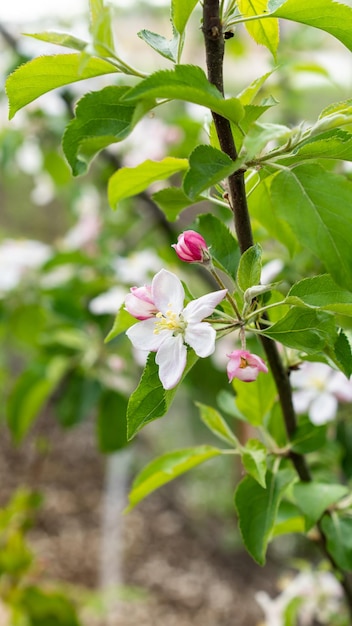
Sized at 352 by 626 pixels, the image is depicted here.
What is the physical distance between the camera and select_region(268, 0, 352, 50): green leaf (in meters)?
0.33

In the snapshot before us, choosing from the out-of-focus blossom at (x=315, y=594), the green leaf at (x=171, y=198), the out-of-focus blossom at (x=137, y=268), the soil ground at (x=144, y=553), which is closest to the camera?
the green leaf at (x=171, y=198)

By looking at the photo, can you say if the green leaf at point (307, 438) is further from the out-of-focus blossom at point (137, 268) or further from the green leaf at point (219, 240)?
the out-of-focus blossom at point (137, 268)

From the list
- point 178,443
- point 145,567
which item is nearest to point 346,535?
point 145,567

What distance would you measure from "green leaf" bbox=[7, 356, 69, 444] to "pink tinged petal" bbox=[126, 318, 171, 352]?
0.63 metres

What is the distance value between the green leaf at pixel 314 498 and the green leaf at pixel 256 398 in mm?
53

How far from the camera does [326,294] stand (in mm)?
336

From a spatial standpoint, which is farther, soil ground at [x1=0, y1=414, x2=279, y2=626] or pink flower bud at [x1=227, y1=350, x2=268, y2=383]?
soil ground at [x1=0, y1=414, x2=279, y2=626]

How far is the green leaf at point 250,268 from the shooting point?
0.34 m

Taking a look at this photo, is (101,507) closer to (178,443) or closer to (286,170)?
(178,443)

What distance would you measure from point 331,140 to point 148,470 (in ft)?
0.91

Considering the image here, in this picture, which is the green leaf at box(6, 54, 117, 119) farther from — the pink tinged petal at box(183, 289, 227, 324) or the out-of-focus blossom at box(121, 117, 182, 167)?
the out-of-focus blossom at box(121, 117, 182, 167)

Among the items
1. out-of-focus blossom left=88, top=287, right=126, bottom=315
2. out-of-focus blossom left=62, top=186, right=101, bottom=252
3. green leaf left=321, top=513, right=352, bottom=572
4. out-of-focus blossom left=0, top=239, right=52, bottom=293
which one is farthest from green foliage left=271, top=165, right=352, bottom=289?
out-of-focus blossom left=62, top=186, right=101, bottom=252

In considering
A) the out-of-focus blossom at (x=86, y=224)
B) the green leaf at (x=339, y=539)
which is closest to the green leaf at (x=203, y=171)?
the green leaf at (x=339, y=539)

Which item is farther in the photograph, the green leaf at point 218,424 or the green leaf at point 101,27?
the green leaf at point 218,424
